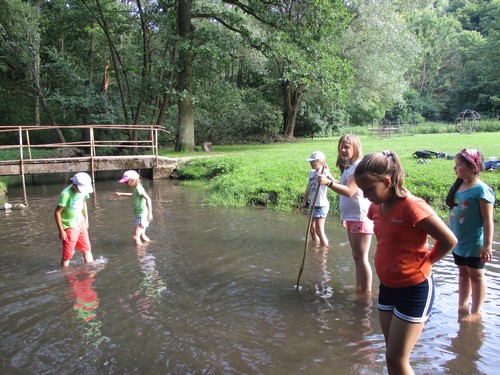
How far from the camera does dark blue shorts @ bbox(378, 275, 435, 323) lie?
2.61m

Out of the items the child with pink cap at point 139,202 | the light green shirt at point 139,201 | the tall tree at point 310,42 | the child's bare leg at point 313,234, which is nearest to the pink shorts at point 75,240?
the child with pink cap at point 139,202

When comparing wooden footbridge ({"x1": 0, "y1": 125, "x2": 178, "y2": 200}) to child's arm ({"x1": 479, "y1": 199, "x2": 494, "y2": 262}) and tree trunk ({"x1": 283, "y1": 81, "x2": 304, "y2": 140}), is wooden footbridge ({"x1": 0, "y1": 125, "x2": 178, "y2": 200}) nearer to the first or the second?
child's arm ({"x1": 479, "y1": 199, "x2": 494, "y2": 262})

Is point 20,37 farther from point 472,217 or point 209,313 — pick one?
point 472,217

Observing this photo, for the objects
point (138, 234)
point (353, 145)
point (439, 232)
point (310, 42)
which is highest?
point (310, 42)

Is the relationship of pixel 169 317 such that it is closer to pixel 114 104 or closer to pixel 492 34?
pixel 114 104

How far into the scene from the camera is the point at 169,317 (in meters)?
4.52

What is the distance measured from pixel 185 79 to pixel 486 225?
19.6m

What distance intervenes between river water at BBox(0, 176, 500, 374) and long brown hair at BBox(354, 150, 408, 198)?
1730 mm

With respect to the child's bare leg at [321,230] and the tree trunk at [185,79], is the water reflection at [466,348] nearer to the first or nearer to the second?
the child's bare leg at [321,230]

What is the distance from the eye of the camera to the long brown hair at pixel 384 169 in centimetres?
260

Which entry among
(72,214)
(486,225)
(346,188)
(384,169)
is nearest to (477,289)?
(486,225)

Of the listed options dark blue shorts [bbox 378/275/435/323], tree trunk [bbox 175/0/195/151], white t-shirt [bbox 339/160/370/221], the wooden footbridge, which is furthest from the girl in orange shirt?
tree trunk [bbox 175/0/195/151]

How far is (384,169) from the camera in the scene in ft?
8.51

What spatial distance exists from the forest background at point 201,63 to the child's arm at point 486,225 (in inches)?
640
